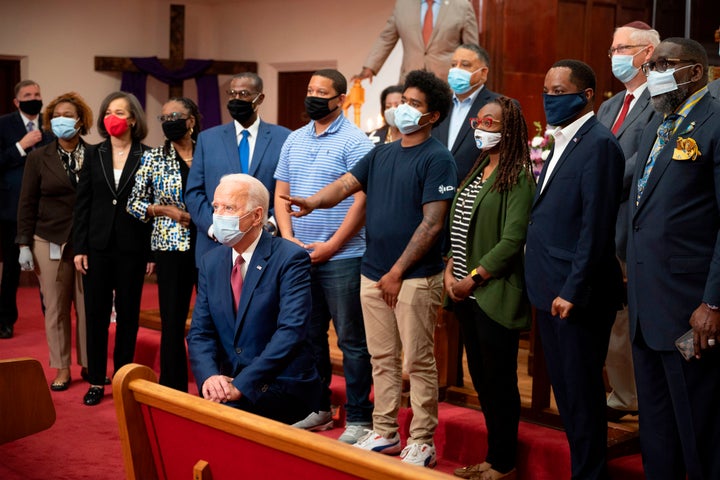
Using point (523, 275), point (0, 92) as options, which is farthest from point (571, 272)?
point (0, 92)

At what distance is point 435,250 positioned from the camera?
4016mm

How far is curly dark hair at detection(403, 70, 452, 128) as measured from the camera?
13.2ft

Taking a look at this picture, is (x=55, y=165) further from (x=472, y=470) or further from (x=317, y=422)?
(x=472, y=470)

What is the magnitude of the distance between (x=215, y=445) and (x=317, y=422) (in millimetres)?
2310

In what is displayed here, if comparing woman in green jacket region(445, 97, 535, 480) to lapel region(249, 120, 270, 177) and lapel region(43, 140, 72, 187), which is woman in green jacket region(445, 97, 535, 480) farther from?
lapel region(43, 140, 72, 187)

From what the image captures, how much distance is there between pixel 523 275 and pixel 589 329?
45 centimetres

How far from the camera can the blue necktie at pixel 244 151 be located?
4.81 m

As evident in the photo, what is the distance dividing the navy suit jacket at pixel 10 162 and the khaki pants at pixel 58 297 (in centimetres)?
158

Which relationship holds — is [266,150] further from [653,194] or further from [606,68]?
[606,68]

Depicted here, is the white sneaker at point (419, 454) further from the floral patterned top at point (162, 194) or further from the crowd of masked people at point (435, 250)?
the floral patterned top at point (162, 194)

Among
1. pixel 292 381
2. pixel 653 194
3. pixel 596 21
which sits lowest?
pixel 292 381

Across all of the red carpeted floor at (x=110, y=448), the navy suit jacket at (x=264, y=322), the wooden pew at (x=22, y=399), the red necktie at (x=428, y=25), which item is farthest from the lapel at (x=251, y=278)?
the red necktie at (x=428, y=25)

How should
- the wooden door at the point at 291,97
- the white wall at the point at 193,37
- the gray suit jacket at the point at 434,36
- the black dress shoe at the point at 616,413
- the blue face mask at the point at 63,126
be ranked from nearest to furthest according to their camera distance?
the black dress shoe at the point at 616,413 → the blue face mask at the point at 63,126 → the gray suit jacket at the point at 434,36 → the white wall at the point at 193,37 → the wooden door at the point at 291,97

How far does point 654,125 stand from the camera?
3180 mm
